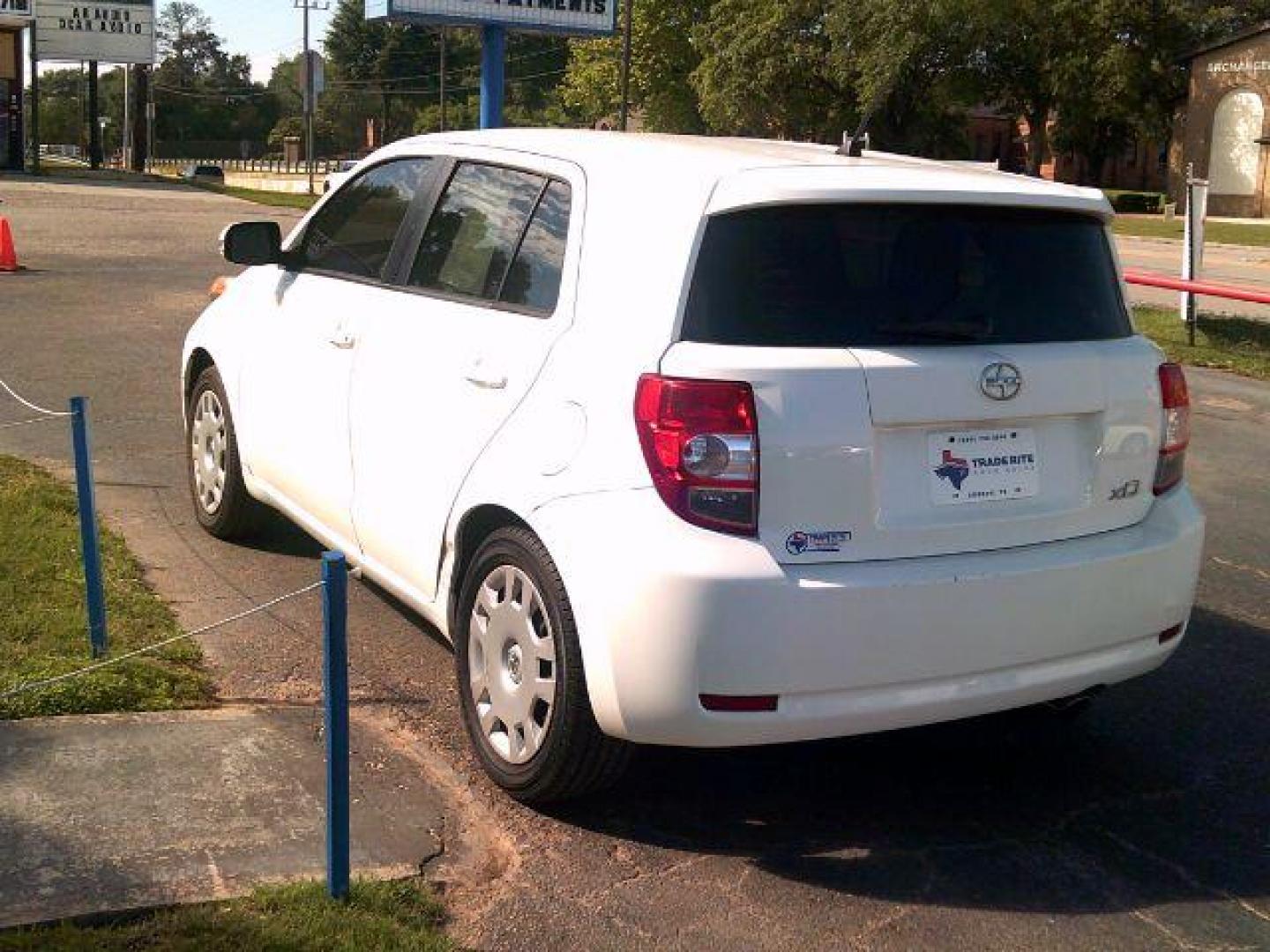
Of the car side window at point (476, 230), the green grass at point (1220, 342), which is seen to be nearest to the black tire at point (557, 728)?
the car side window at point (476, 230)

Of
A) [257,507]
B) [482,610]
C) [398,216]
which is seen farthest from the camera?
[257,507]

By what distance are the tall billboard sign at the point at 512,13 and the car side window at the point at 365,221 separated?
71.5ft

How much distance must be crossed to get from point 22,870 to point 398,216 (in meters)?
2.57

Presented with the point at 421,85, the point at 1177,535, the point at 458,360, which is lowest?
the point at 1177,535

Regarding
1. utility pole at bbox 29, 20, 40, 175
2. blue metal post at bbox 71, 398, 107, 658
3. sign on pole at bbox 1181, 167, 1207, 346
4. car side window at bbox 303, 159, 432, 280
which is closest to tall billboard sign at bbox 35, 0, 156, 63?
utility pole at bbox 29, 20, 40, 175

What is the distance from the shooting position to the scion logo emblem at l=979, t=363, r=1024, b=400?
3795 mm

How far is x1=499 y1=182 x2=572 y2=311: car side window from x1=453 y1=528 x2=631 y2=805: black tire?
0.70 meters

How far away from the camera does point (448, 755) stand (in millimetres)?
4367

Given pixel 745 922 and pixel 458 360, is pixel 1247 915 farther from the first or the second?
pixel 458 360

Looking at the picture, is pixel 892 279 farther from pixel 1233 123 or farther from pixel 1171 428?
pixel 1233 123

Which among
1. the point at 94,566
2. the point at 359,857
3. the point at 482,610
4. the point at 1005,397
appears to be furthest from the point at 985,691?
the point at 94,566

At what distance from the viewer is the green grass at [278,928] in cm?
316

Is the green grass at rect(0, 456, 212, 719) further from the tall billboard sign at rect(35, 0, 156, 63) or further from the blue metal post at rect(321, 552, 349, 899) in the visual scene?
the tall billboard sign at rect(35, 0, 156, 63)

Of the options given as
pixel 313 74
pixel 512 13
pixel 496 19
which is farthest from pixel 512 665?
pixel 313 74
